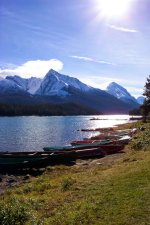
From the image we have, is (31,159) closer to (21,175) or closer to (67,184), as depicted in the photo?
(21,175)

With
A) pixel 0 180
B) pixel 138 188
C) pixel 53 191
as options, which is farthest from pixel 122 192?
pixel 0 180

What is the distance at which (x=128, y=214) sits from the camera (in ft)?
47.4

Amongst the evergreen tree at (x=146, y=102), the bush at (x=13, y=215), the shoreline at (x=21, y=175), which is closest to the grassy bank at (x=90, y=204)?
the bush at (x=13, y=215)

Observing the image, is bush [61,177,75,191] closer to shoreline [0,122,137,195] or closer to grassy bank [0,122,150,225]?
grassy bank [0,122,150,225]

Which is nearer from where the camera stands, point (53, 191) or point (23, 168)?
point (53, 191)

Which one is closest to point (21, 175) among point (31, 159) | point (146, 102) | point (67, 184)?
point (31, 159)

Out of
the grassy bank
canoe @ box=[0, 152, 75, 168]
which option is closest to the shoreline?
canoe @ box=[0, 152, 75, 168]

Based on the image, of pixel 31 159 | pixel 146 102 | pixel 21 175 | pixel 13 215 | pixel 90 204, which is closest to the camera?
pixel 13 215

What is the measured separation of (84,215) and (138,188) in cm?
458

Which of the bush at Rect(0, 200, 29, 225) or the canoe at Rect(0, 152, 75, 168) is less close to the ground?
the bush at Rect(0, 200, 29, 225)

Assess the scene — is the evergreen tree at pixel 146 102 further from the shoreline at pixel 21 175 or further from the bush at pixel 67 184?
the bush at pixel 67 184

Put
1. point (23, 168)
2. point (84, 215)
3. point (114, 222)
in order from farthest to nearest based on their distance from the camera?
1. point (23, 168)
2. point (84, 215)
3. point (114, 222)

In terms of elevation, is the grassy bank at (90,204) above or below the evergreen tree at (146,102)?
below

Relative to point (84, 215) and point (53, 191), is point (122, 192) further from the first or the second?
point (53, 191)
